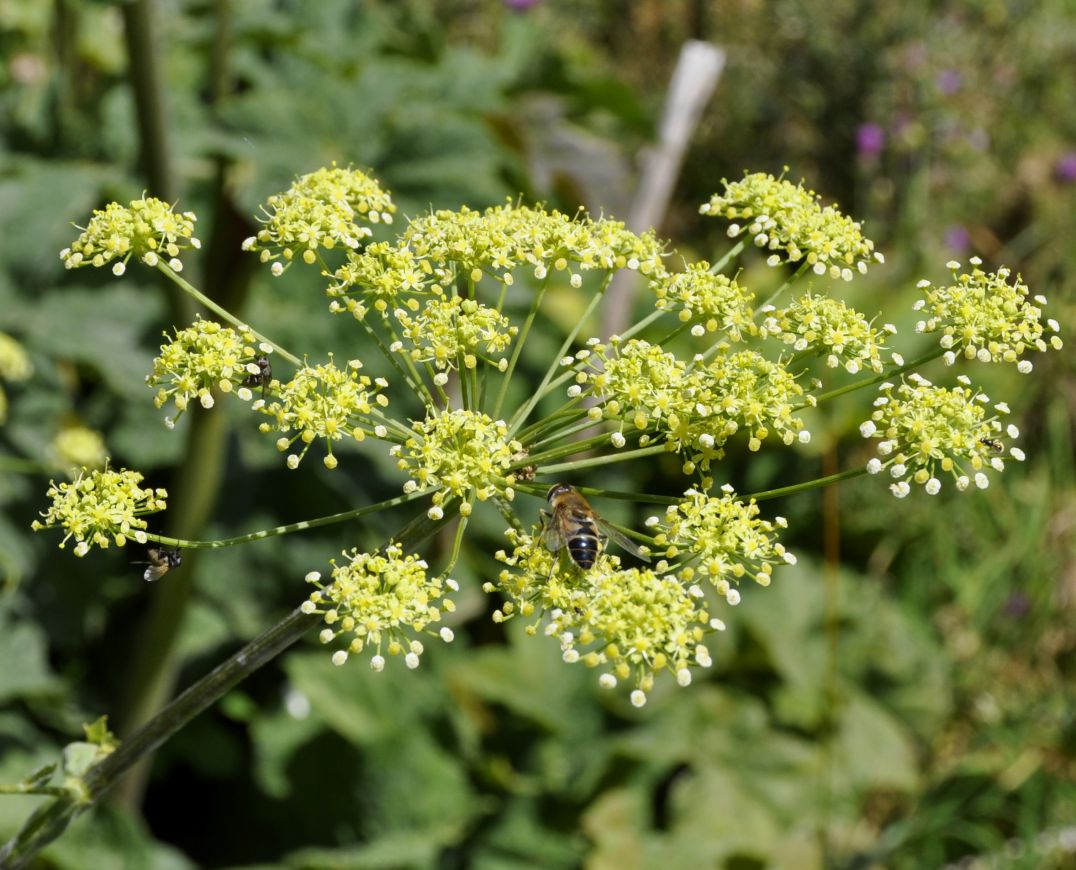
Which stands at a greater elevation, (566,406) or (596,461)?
(566,406)

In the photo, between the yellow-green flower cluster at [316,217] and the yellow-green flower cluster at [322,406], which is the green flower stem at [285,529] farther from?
the yellow-green flower cluster at [316,217]

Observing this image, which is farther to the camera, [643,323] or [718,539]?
[643,323]

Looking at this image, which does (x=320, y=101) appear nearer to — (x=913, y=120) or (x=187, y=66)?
(x=187, y=66)

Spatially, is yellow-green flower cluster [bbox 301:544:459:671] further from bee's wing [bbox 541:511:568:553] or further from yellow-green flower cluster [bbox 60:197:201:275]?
yellow-green flower cluster [bbox 60:197:201:275]

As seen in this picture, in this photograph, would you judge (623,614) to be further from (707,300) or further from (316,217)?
(316,217)

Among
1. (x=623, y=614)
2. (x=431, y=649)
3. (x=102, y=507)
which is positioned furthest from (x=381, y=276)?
(x=431, y=649)

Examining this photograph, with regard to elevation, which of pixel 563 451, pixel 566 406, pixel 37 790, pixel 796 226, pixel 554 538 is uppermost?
pixel 796 226

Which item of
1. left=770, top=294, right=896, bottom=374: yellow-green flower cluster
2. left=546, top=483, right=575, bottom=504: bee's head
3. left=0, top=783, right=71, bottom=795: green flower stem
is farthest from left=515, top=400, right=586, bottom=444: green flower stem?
left=0, top=783, right=71, bottom=795: green flower stem
